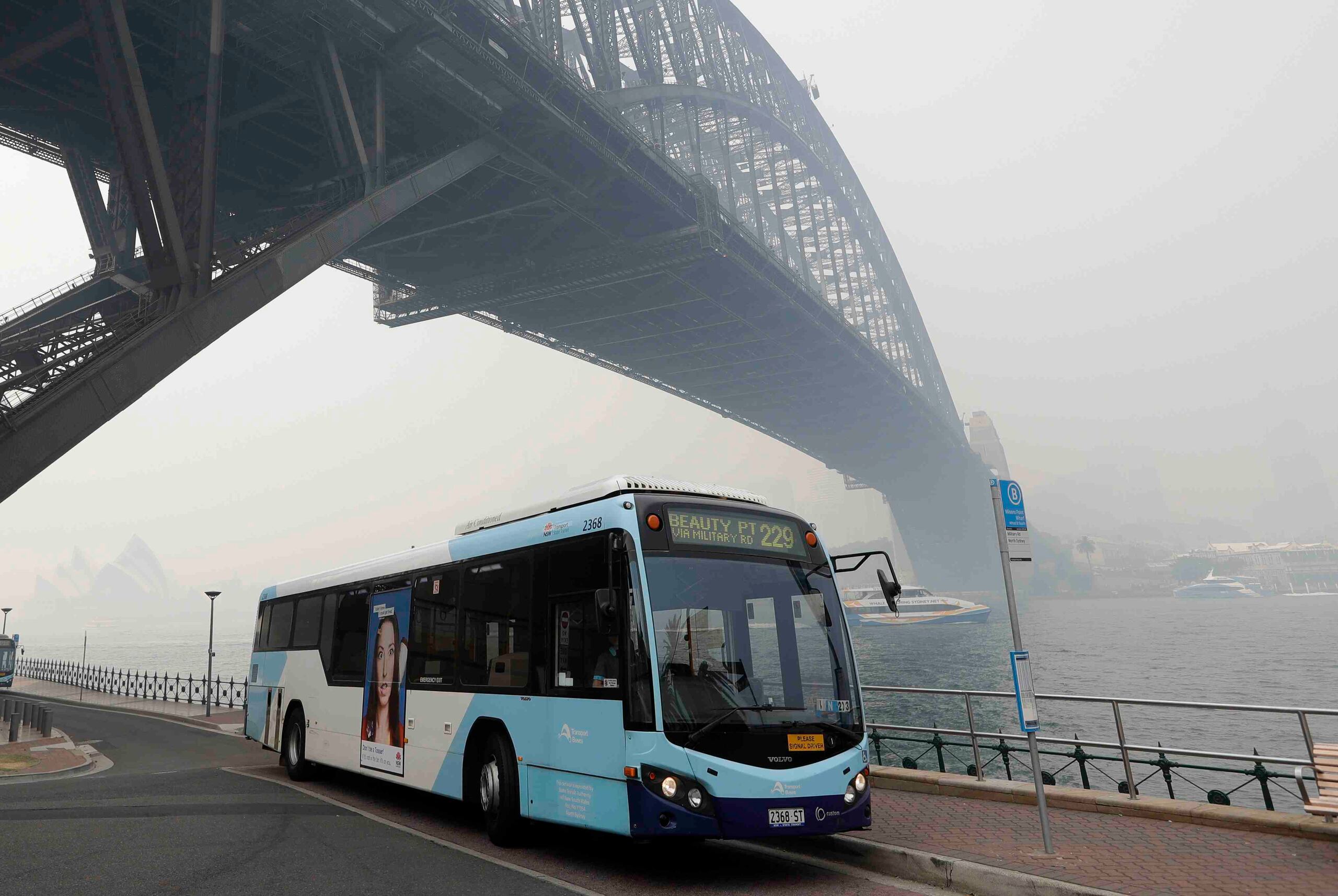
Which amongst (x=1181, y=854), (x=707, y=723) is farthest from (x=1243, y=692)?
(x=707, y=723)

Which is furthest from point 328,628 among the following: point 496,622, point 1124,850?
point 1124,850

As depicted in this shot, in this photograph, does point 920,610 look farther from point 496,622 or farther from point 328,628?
point 496,622

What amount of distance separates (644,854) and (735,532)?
293cm

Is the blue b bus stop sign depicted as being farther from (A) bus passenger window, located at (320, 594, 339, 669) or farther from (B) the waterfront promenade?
(A) bus passenger window, located at (320, 594, 339, 669)

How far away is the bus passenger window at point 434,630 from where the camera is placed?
916cm

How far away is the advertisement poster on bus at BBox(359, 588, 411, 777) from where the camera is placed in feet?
32.4

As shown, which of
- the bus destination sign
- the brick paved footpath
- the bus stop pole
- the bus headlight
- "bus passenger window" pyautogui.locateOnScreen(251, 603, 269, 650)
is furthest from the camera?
"bus passenger window" pyautogui.locateOnScreen(251, 603, 269, 650)

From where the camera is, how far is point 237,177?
26.1m

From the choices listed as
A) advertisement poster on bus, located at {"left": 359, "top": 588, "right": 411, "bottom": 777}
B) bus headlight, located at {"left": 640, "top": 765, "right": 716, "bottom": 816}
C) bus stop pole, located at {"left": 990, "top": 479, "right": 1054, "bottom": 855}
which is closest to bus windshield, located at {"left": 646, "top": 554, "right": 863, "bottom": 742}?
bus headlight, located at {"left": 640, "top": 765, "right": 716, "bottom": 816}

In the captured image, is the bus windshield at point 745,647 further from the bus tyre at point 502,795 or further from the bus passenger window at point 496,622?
the bus tyre at point 502,795

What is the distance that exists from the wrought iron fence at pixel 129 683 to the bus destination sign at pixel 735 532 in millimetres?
23591

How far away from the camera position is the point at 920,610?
94.9 meters

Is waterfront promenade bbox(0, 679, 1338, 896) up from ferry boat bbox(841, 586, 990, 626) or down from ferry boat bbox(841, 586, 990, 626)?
down

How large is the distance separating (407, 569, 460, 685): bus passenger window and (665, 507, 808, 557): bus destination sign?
9.96 feet
